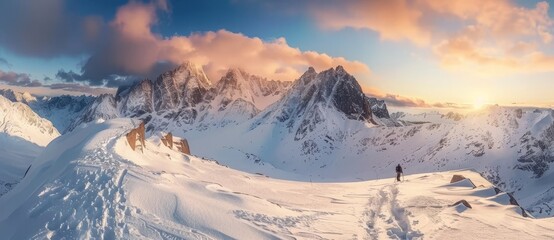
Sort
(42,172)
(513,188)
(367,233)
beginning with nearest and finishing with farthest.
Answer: (367,233) → (42,172) → (513,188)

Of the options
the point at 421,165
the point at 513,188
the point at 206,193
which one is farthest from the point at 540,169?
the point at 206,193

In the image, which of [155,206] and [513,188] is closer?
[155,206]

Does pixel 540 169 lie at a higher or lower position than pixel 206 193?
higher

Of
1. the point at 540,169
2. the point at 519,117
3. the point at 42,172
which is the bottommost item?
the point at 42,172

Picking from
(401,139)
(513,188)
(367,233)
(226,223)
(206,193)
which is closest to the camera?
(226,223)

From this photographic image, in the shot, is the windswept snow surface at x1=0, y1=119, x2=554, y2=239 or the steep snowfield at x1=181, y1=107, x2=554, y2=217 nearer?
the windswept snow surface at x1=0, y1=119, x2=554, y2=239

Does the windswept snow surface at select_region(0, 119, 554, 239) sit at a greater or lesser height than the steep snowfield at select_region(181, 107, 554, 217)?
lesser

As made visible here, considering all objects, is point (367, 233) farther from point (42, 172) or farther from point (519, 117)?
point (519, 117)

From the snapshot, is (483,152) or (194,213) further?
(483,152)

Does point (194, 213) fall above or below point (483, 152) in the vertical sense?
below

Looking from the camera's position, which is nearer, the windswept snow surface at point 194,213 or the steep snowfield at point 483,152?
the windswept snow surface at point 194,213

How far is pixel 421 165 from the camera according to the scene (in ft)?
534

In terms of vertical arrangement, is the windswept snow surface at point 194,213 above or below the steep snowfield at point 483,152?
below

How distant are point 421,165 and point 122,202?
159 meters
